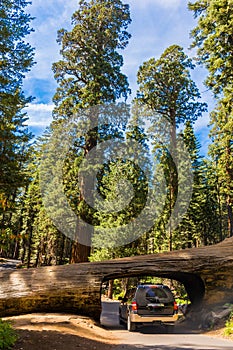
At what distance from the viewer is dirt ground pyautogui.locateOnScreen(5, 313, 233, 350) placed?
719cm

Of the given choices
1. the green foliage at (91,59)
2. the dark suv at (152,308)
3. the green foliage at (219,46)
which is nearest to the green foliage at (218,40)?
the green foliage at (219,46)

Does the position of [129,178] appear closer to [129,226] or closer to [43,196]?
[129,226]

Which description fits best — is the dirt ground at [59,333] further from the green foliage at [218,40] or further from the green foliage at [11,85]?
the green foliage at [218,40]

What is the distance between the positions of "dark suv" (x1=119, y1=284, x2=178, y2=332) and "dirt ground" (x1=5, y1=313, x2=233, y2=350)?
139cm

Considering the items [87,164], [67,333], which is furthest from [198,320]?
[87,164]

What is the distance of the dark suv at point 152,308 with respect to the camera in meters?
11.0

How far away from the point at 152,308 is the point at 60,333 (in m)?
3.85

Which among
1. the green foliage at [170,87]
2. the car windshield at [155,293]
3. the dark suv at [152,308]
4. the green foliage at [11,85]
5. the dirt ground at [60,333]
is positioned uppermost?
the green foliage at [170,87]

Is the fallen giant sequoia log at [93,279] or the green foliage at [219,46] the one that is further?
the green foliage at [219,46]

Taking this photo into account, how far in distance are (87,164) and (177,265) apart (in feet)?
32.6

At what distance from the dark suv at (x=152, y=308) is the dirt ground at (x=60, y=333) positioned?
1.39 metres

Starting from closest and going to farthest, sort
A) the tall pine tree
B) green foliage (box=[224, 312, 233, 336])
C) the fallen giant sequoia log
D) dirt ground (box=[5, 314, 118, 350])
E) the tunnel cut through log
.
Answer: dirt ground (box=[5, 314, 118, 350]), green foliage (box=[224, 312, 233, 336]), the fallen giant sequoia log, the tunnel cut through log, the tall pine tree

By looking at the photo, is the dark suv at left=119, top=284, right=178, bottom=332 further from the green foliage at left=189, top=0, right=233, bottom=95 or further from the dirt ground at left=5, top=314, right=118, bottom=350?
the green foliage at left=189, top=0, right=233, bottom=95

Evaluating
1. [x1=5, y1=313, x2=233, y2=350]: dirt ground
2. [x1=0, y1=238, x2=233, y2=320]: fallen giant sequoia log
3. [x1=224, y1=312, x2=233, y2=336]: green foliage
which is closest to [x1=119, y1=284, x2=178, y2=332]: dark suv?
[x1=0, y1=238, x2=233, y2=320]: fallen giant sequoia log
